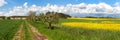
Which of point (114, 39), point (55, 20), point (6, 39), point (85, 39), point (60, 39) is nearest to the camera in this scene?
point (114, 39)

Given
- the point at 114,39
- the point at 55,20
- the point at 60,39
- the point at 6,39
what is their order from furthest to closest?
the point at 55,20 < the point at 6,39 < the point at 60,39 < the point at 114,39

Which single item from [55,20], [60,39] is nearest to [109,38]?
[60,39]

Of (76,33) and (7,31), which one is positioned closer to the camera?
(76,33)

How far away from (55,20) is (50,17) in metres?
1.94

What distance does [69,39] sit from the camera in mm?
28141

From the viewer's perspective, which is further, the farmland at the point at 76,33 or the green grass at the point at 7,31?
the green grass at the point at 7,31

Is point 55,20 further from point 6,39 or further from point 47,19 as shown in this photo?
point 6,39

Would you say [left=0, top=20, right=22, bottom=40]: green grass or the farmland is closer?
the farmland

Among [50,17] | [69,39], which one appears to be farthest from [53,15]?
[69,39]

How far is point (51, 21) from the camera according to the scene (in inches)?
2245

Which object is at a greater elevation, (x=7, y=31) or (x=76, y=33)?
(x=76, y=33)

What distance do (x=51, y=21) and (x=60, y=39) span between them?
91.3ft

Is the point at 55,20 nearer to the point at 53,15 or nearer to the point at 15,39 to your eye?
the point at 53,15

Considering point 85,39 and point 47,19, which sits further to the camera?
point 47,19
